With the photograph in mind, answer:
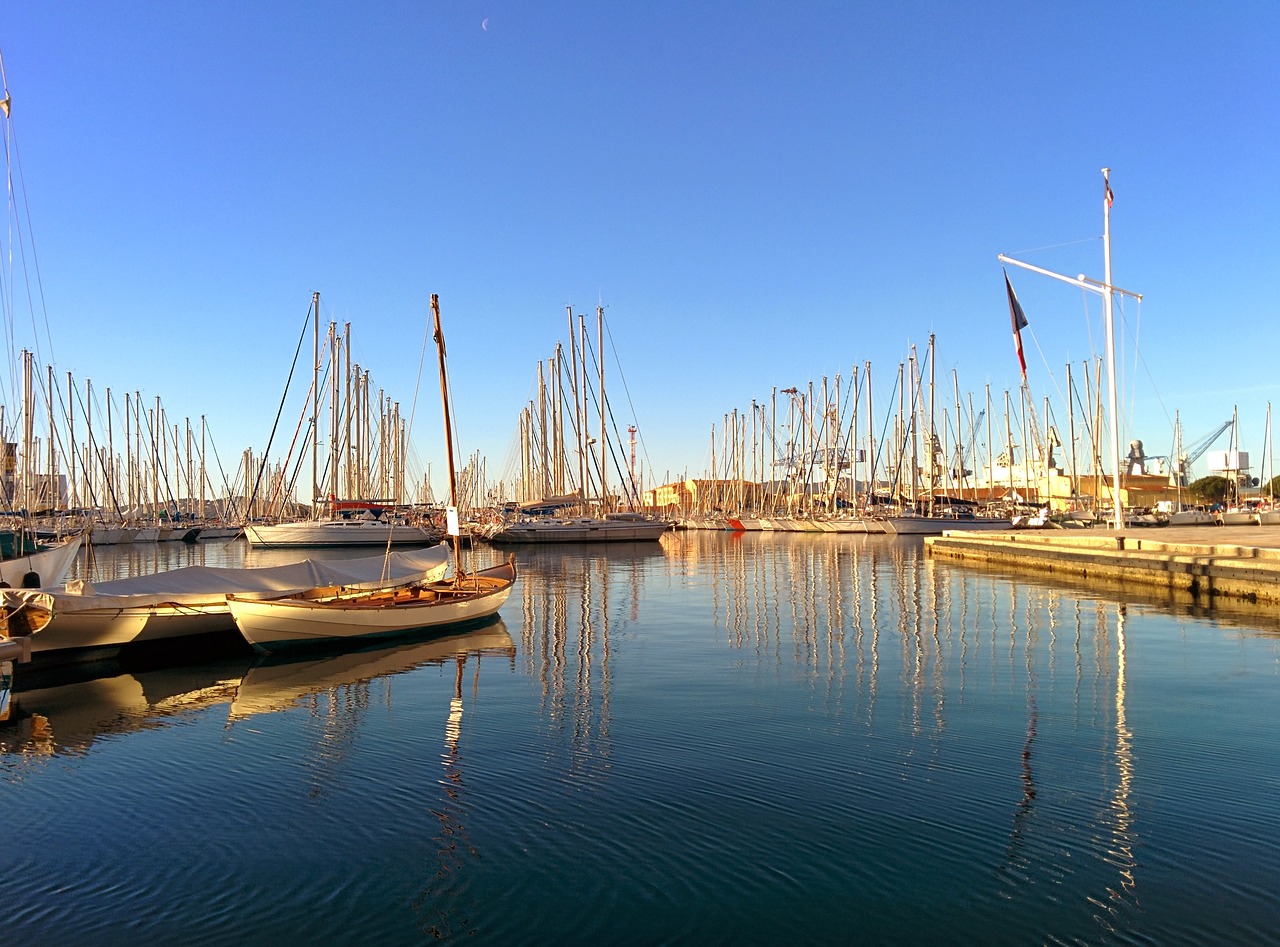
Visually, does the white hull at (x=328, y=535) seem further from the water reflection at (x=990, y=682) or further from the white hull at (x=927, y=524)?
the white hull at (x=927, y=524)

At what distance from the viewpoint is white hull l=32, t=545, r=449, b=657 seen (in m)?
19.8

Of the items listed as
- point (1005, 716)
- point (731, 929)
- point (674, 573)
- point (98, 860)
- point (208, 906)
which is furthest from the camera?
point (674, 573)

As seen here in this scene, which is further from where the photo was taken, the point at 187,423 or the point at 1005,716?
the point at 187,423

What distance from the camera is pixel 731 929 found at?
7309 mm

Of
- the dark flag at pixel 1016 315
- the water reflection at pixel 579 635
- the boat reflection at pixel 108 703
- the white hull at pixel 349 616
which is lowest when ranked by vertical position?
the boat reflection at pixel 108 703

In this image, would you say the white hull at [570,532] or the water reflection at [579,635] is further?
the white hull at [570,532]

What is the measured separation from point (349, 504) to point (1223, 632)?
204 ft

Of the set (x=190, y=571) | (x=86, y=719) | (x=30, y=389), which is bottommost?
(x=86, y=719)

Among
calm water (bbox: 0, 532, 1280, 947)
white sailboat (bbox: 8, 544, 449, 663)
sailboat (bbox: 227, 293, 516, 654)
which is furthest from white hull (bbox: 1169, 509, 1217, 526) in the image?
white sailboat (bbox: 8, 544, 449, 663)

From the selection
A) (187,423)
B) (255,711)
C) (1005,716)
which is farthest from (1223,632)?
(187,423)

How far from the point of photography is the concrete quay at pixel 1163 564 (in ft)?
95.0

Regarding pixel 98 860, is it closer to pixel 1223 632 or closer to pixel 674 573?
pixel 1223 632

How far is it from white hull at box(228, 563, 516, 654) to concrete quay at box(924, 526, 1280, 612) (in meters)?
22.4

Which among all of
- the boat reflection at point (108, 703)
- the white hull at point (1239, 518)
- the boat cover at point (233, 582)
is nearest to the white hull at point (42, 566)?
the boat cover at point (233, 582)
